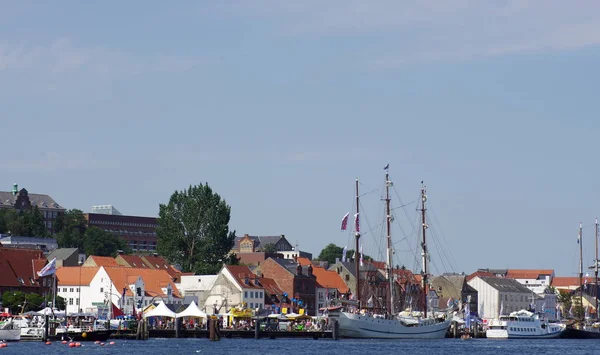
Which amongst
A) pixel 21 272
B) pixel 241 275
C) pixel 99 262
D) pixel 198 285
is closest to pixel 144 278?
pixel 198 285

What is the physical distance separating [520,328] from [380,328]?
91.0 ft

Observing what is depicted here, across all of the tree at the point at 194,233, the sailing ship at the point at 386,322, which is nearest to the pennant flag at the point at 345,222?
the sailing ship at the point at 386,322

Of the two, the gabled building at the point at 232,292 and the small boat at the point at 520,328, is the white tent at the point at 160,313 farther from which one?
the small boat at the point at 520,328

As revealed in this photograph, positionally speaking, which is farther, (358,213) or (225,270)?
(225,270)

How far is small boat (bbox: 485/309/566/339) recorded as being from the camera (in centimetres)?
15100

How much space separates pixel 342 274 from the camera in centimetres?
19975

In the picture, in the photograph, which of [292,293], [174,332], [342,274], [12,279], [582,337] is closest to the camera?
A: [174,332]

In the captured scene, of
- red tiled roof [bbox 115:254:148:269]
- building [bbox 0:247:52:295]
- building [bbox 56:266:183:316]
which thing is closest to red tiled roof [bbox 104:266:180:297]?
building [bbox 56:266:183:316]

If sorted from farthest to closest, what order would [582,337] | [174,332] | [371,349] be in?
1. [582,337]
2. [174,332]
3. [371,349]

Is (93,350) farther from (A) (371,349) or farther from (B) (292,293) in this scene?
(B) (292,293)

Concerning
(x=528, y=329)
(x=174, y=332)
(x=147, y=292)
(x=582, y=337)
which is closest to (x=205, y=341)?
(x=174, y=332)

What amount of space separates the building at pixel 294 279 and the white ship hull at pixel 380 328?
37072 mm

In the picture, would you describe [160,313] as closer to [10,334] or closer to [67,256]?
[10,334]

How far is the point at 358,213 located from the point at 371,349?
3203cm
